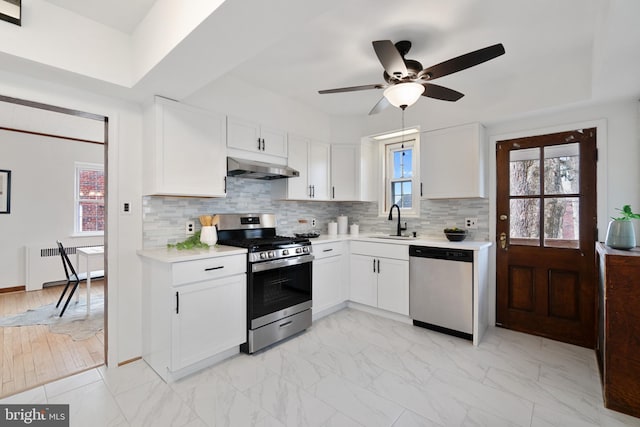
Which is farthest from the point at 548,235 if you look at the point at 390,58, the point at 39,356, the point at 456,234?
the point at 39,356

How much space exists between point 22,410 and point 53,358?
2.30 feet

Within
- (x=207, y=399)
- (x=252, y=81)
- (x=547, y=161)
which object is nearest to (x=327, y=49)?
(x=252, y=81)

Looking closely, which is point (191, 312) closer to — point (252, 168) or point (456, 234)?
point (252, 168)

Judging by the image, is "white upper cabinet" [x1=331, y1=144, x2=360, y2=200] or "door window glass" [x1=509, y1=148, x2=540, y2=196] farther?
"white upper cabinet" [x1=331, y1=144, x2=360, y2=200]

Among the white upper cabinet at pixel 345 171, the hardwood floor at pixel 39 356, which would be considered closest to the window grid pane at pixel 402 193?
the white upper cabinet at pixel 345 171

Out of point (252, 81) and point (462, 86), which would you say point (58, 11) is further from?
point (462, 86)

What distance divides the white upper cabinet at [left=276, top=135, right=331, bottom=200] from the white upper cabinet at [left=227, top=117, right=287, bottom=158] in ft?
0.54

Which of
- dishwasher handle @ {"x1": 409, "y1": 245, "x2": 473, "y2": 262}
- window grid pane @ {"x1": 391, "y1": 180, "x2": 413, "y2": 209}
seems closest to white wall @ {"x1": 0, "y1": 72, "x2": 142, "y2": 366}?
dishwasher handle @ {"x1": 409, "y1": 245, "x2": 473, "y2": 262}

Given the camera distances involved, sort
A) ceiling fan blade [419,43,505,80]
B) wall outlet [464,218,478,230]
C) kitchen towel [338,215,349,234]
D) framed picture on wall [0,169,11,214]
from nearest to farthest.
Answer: ceiling fan blade [419,43,505,80] → wall outlet [464,218,478,230] → kitchen towel [338,215,349,234] → framed picture on wall [0,169,11,214]

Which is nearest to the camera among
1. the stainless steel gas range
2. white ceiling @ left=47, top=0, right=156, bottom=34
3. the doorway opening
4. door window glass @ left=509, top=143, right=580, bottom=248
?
white ceiling @ left=47, top=0, right=156, bottom=34

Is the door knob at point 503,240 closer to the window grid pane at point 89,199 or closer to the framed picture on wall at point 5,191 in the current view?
the window grid pane at point 89,199

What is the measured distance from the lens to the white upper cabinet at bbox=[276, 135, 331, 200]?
3.48m

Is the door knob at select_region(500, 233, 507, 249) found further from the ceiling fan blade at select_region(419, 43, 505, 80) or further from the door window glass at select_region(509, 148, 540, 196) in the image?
the ceiling fan blade at select_region(419, 43, 505, 80)

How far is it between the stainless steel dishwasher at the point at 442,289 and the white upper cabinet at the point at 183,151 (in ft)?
7.06
